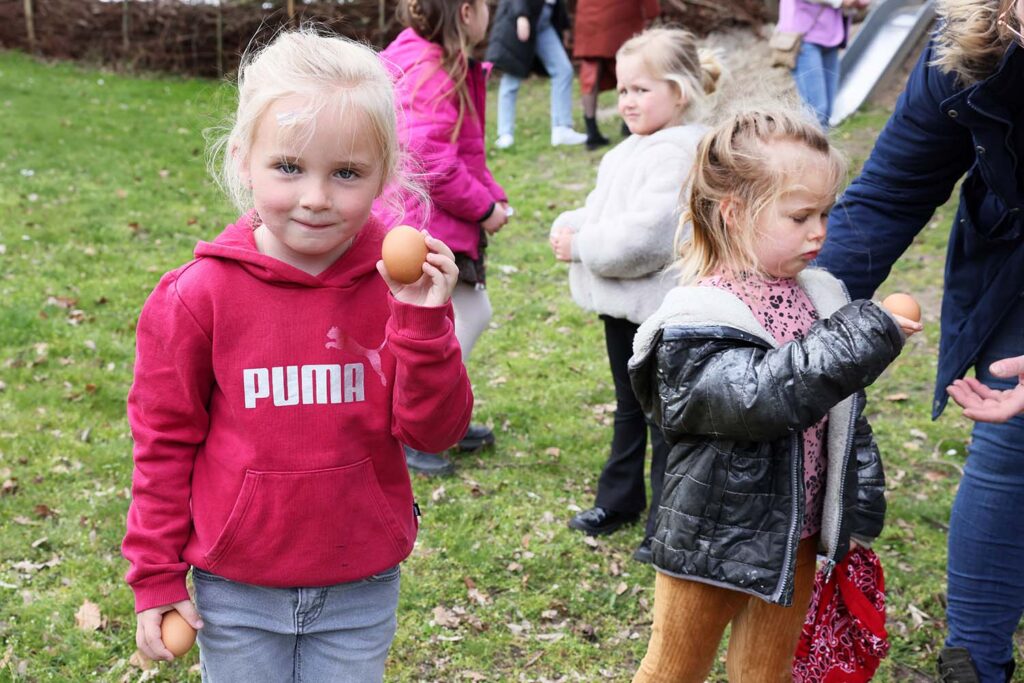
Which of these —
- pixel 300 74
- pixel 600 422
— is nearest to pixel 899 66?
pixel 600 422

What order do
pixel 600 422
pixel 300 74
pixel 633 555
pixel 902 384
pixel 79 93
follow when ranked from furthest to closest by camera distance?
pixel 79 93, pixel 902 384, pixel 600 422, pixel 633 555, pixel 300 74

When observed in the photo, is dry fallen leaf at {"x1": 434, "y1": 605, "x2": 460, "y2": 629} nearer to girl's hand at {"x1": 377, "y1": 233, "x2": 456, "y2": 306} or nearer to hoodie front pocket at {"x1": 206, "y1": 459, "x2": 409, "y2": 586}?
hoodie front pocket at {"x1": 206, "y1": 459, "x2": 409, "y2": 586}

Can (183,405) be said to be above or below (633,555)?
above

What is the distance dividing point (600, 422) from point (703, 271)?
2.84 m

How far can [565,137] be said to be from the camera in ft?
34.7

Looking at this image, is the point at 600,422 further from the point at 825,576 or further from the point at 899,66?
the point at 899,66

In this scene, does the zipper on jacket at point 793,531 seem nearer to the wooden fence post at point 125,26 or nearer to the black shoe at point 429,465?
the black shoe at point 429,465

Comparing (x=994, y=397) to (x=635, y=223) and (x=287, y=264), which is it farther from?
(x=287, y=264)

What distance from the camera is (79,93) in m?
12.6

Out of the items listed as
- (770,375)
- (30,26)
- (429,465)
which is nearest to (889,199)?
(770,375)

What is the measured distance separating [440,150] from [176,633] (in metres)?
2.39

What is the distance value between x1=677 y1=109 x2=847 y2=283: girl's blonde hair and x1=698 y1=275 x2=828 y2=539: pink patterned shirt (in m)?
0.05

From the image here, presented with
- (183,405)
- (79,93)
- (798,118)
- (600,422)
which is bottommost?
(79,93)

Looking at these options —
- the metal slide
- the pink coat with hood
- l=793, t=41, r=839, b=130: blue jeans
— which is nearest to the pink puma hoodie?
the pink coat with hood
